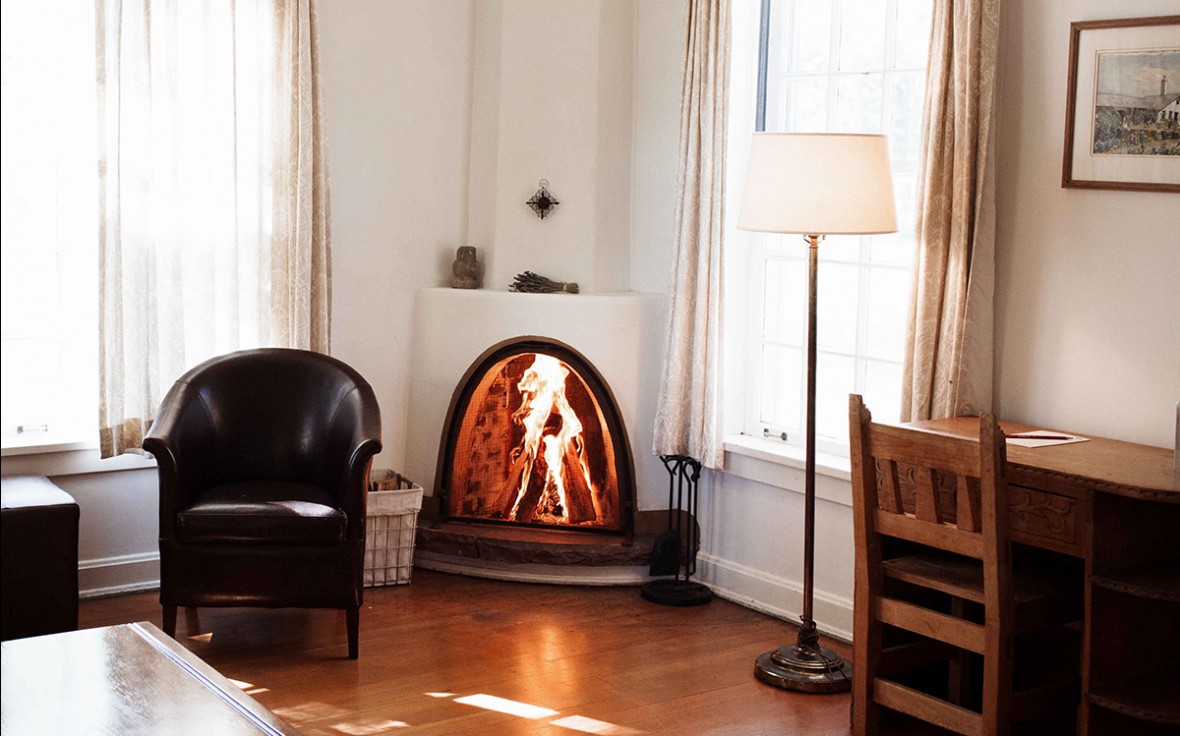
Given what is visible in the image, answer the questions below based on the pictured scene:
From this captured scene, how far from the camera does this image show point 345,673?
12.5ft

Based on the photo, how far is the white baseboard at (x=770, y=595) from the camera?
4289mm

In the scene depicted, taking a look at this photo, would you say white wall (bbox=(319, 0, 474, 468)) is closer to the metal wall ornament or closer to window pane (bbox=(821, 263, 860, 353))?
the metal wall ornament

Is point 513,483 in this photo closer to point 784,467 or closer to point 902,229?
point 784,467

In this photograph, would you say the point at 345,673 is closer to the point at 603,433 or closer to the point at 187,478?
the point at 187,478

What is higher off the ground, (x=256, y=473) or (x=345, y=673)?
(x=256, y=473)

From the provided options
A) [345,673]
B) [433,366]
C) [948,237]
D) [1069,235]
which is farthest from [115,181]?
[1069,235]

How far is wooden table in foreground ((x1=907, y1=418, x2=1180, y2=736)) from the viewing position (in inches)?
113

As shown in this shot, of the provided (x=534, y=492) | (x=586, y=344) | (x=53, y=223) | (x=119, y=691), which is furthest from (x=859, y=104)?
(x=119, y=691)

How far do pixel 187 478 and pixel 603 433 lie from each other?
1.75 m

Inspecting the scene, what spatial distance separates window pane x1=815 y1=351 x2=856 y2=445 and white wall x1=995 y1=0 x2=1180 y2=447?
2.33 ft

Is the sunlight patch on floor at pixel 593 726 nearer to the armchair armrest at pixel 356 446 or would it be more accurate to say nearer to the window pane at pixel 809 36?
the armchair armrest at pixel 356 446

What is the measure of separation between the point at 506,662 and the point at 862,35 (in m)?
2.58

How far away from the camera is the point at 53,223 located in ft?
14.3

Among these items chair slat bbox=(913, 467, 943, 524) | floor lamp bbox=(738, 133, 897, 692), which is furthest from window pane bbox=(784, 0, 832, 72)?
chair slat bbox=(913, 467, 943, 524)
